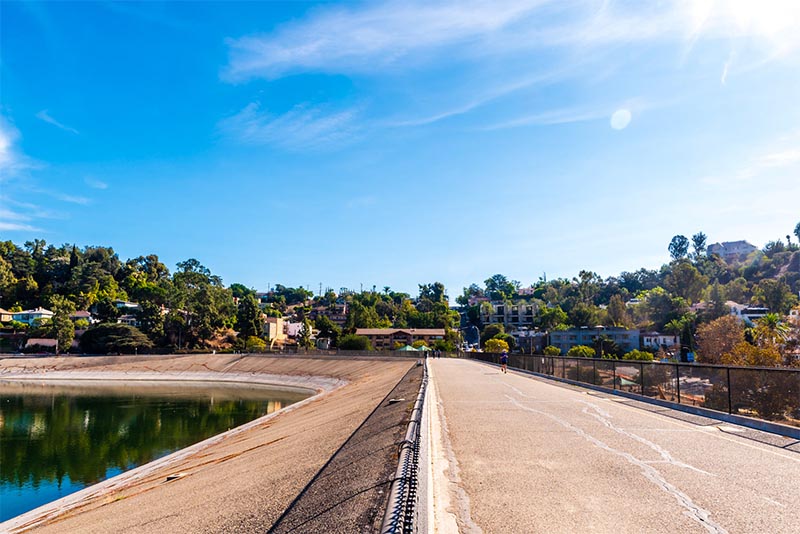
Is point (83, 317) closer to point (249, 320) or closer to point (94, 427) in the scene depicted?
point (249, 320)

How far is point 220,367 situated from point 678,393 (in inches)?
3314

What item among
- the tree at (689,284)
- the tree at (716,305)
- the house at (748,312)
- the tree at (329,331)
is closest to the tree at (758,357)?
the tree at (716,305)

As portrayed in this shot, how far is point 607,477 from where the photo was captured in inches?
311

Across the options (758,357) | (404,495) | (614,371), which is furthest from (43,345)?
(404,495)

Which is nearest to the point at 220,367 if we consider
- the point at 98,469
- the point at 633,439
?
the point at 98,469

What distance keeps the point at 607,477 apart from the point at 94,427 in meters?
45.5


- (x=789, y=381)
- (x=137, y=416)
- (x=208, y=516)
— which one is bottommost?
(x=137, y=416)

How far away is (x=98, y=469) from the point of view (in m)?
27.9

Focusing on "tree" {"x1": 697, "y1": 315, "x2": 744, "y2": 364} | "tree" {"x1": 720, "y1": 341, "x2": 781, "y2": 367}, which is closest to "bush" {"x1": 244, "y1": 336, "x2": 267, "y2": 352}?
"tree" {"x1": 697, "y1": 315, "x2": 744, "y2": 364}

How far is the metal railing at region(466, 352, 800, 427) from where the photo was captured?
1279cm

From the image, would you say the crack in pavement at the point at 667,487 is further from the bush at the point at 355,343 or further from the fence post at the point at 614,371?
the bush at the point at 355,343

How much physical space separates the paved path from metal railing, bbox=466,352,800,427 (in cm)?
131

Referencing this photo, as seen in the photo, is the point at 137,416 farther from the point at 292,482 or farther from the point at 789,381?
the point at 789,381

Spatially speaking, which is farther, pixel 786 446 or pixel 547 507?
pixel 786 446
